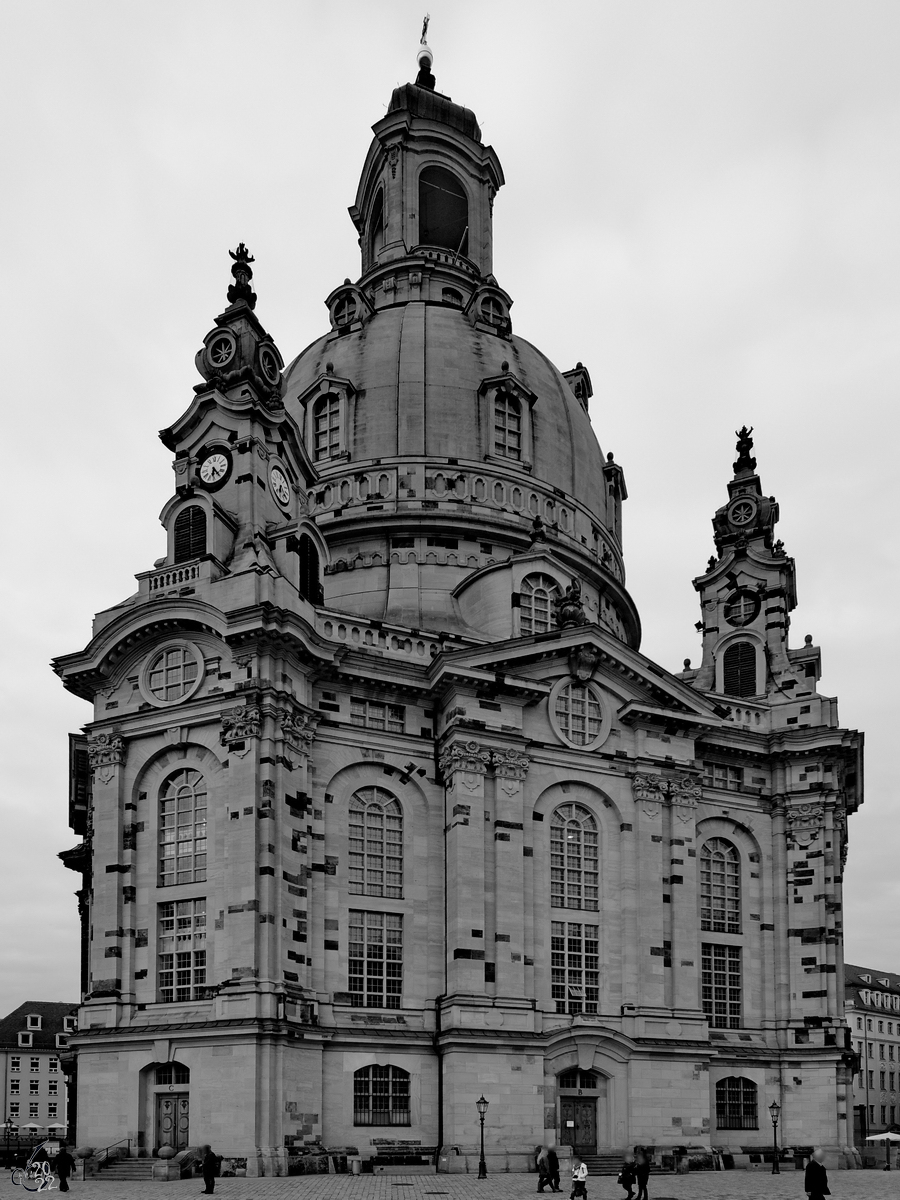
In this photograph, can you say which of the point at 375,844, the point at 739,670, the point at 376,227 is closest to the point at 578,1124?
the point at 375,844

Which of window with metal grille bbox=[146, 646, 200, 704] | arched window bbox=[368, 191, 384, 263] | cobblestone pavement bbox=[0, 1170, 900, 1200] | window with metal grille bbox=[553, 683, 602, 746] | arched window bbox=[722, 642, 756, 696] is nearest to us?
cobblestone pavement bbox=[0, 1170, 900, 1200]

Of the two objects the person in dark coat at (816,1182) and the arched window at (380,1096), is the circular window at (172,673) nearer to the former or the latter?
the arched window at (380,1096)

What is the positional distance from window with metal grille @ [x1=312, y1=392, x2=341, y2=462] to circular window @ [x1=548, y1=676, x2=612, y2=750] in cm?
2188

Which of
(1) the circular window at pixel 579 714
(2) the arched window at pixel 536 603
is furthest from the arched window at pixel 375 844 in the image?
(2) the arched window at pixel 536 603

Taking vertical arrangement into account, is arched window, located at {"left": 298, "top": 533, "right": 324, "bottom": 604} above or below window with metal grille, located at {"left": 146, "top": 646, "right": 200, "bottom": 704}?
above

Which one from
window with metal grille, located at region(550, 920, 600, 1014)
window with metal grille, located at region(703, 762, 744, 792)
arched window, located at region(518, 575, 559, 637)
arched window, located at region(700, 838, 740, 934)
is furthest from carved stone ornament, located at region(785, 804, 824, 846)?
arched window, located at region(518, 575, 559, 637)

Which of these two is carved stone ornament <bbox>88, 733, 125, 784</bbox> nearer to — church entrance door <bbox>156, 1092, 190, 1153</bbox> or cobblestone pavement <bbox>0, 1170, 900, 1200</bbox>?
church entrance door <bbox>156, 1092, 190, 1153</bbox>

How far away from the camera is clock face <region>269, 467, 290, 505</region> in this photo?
218ft

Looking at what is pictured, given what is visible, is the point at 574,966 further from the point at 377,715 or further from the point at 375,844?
the point at 377,715

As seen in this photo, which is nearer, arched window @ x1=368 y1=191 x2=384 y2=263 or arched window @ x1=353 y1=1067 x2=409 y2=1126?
arched window @ x1=353 y1=1067 x2=409 y2=1126

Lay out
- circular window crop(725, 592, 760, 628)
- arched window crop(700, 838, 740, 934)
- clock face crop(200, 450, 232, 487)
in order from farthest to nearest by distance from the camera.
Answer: circular window crop(725, 592, 760, 628) → arched window crop(700, 838, 740, 934) → clock face crop(200, 450, 232, 487)

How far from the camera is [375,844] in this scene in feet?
202

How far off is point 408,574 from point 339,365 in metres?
14.9

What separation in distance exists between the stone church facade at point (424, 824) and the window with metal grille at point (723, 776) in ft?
0.52
